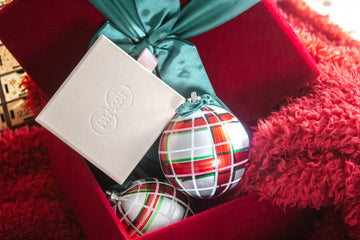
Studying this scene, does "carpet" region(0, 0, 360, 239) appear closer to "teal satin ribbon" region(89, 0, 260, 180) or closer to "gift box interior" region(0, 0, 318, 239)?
"gift box interior" region(0, 0, 318, 239)

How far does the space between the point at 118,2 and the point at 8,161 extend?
0.60 m

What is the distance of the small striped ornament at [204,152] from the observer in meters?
0.62

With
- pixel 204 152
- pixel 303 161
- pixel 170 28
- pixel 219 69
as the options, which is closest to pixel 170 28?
pixel 170 28

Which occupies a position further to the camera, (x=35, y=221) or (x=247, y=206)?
(x=35, y=221)

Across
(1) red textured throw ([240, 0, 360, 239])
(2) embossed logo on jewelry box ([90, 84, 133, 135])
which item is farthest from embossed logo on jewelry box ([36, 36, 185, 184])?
(1) red textured throw ([240, 0, 360, 239])

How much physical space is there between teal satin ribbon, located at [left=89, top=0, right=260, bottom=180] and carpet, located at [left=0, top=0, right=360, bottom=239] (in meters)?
0.19

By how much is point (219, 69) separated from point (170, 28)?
16 centimetres

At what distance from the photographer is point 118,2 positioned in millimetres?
689

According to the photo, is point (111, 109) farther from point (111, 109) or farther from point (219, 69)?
point (219, 69)

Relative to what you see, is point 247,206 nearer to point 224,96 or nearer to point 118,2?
point 224,96

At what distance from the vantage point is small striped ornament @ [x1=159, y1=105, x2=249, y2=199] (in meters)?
0.62

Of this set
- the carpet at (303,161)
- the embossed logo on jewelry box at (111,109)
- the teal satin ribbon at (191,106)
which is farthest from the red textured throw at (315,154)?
the embossed logo on jewelry box at (111,109)

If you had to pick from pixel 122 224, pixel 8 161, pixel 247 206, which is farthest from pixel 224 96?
pixel 8 161

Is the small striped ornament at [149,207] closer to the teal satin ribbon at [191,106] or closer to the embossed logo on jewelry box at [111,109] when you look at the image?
the embossed logo on jewelry box at [111,109]
